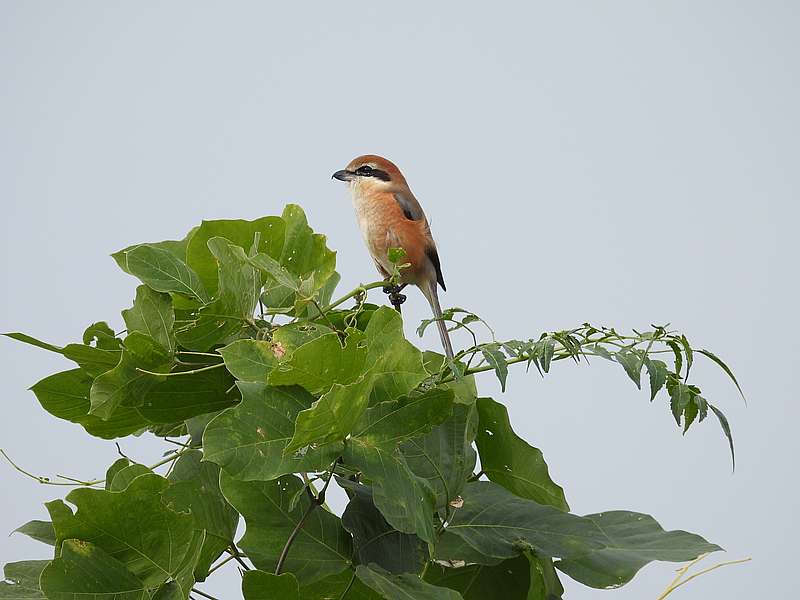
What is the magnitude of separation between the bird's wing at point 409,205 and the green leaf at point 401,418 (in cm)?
107

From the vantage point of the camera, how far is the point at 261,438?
1.87 feet

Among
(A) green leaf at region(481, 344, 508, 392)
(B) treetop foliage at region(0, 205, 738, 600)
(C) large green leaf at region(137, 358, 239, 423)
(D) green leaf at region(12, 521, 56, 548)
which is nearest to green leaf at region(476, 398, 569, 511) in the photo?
(B) treetop foliage at region(0, 205, 738, 600)

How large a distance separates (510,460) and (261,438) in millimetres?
268

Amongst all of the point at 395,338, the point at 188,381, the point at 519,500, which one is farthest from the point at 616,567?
the point at 188,381

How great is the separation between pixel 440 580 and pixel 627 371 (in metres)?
0.23

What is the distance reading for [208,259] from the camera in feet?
2.41

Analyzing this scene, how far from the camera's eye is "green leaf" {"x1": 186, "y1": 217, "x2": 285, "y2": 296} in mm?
732

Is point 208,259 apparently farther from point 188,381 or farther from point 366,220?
point 366,220

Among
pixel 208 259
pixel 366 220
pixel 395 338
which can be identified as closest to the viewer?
pixel 395 338

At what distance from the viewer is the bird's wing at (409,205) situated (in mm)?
1653

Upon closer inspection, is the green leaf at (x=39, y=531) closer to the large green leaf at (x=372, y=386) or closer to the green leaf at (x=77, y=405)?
the green leaf at (x=77, y=405)

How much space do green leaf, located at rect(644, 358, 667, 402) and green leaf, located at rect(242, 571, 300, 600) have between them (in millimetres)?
285

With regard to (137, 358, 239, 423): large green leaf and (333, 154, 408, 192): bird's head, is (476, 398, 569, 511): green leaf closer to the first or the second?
(137, 358, 239, 423): large green leaf

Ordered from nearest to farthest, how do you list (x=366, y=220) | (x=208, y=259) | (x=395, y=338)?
(x=395, y=338)
(x=208, y=259)
(x=366, y=220)
